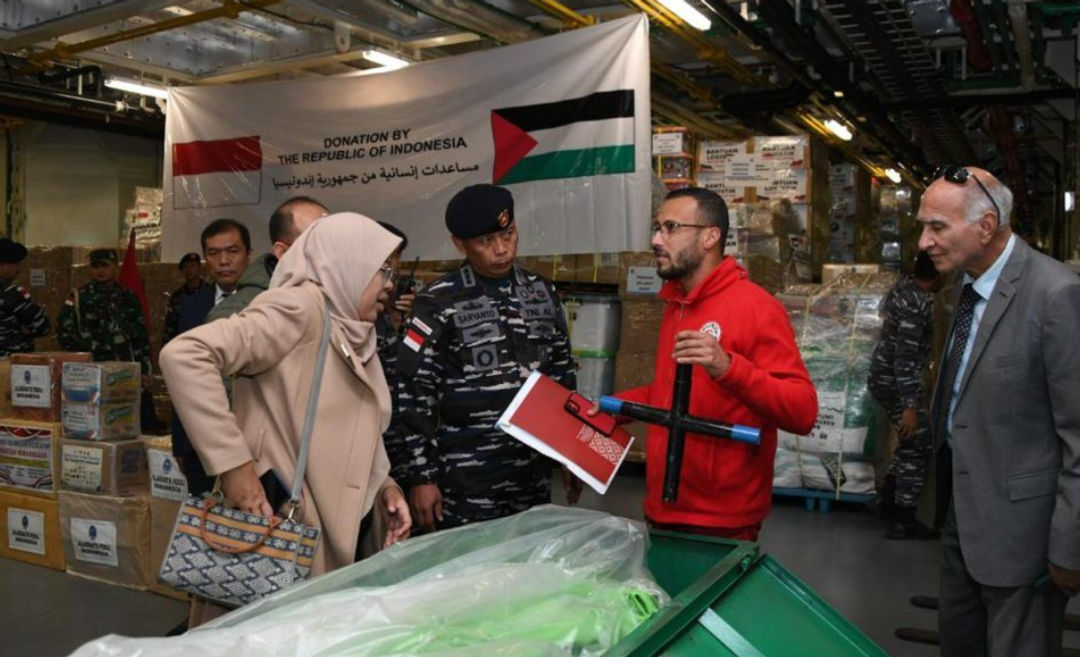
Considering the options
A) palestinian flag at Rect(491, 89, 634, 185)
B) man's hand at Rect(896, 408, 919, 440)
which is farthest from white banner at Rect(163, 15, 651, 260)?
man's hand at Rect(896, 408, 919, 440)

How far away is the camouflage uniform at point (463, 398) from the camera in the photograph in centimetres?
276

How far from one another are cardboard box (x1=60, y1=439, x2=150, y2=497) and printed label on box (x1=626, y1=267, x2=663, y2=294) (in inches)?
142

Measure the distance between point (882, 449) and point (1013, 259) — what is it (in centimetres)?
435

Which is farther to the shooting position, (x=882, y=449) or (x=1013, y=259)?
(x=882, y=449)

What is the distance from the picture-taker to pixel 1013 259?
232 centimetres

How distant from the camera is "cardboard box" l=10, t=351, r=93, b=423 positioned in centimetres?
509

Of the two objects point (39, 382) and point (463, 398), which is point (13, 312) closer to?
point (39, 382)

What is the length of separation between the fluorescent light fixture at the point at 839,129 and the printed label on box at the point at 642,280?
4652 millimetres

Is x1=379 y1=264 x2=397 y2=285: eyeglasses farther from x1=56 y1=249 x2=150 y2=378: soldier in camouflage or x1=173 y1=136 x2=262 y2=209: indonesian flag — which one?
x1=56 y1=249 x2=150 y2=378: soldier in camouflage

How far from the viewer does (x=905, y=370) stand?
18.4 feet

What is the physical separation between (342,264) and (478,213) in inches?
23.3

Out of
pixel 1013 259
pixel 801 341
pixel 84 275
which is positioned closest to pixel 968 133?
pixel 801 341

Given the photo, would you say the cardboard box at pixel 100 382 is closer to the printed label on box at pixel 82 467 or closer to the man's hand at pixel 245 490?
the printed label on box at pixel 82 467

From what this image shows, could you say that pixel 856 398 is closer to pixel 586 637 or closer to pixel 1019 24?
pixel 1019 24
